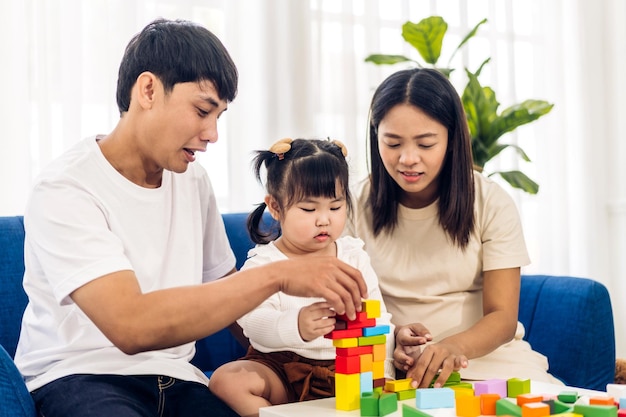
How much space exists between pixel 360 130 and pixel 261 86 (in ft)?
1.88

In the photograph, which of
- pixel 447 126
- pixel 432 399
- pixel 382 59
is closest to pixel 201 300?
pixel 432 399

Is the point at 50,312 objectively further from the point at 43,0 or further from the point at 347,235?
the point at 43,0

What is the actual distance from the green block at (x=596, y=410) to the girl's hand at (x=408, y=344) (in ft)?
1.55

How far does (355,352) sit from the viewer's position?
4.65ft

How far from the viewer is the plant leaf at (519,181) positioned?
140 inches

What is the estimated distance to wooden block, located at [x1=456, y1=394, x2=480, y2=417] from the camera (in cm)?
129

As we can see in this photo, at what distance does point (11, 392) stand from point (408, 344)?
2.65ft

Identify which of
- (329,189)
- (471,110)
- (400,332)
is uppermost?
(471,110)

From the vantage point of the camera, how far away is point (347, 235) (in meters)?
2.13

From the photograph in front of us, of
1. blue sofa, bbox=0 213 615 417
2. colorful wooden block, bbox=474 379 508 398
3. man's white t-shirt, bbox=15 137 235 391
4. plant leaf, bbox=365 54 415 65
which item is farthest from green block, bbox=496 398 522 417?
plant leaf, bbox=365 54 415 65

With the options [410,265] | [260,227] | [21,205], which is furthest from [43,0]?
[410,265]

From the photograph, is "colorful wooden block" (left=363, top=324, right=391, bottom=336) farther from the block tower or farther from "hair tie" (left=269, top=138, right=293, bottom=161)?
"hair tie" (left=269, top=138, right=293, bottom=161)

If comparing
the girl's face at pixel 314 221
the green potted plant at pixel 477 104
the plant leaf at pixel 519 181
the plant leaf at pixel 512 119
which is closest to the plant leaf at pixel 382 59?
the green potted plant at pixel 477 104

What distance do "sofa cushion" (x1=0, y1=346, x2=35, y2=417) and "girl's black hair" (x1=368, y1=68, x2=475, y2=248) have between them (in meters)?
1.09
